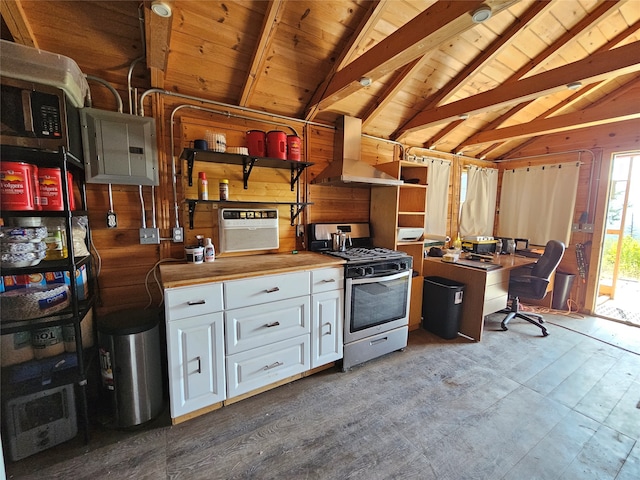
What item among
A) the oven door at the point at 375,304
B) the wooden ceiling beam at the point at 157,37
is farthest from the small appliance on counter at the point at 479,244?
the wooden ceiling beam at the point at 157,37

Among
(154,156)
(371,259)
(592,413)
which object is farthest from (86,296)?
(592,413)

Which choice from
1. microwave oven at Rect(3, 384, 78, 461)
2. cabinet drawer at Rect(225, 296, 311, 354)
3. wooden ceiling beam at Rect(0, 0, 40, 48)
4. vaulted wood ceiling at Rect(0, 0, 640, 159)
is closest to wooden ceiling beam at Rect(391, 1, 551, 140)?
vaulted wood ceiling at Rect(0, 0, 640, 159)

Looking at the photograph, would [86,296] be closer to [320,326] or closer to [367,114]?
[320,326]

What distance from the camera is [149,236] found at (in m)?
1.96

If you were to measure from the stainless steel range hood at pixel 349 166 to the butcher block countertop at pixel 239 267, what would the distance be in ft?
2.35

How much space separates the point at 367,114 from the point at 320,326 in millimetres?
2123

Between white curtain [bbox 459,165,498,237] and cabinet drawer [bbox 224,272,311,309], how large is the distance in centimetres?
312

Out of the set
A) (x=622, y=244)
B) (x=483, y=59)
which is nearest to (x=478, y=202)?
(x=622, y=244)

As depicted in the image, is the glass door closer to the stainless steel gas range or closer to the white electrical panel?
the stainless steel gas range

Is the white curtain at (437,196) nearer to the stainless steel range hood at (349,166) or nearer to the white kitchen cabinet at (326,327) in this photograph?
the stainless steel range hood at (349,166)

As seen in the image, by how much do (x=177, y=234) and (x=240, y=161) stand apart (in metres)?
0.76

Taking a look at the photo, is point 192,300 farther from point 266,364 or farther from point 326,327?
point 326,327

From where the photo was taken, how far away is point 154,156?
1.86 meters

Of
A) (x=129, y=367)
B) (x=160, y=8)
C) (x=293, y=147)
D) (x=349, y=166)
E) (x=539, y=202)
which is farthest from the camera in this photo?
(x=539, y=202)
